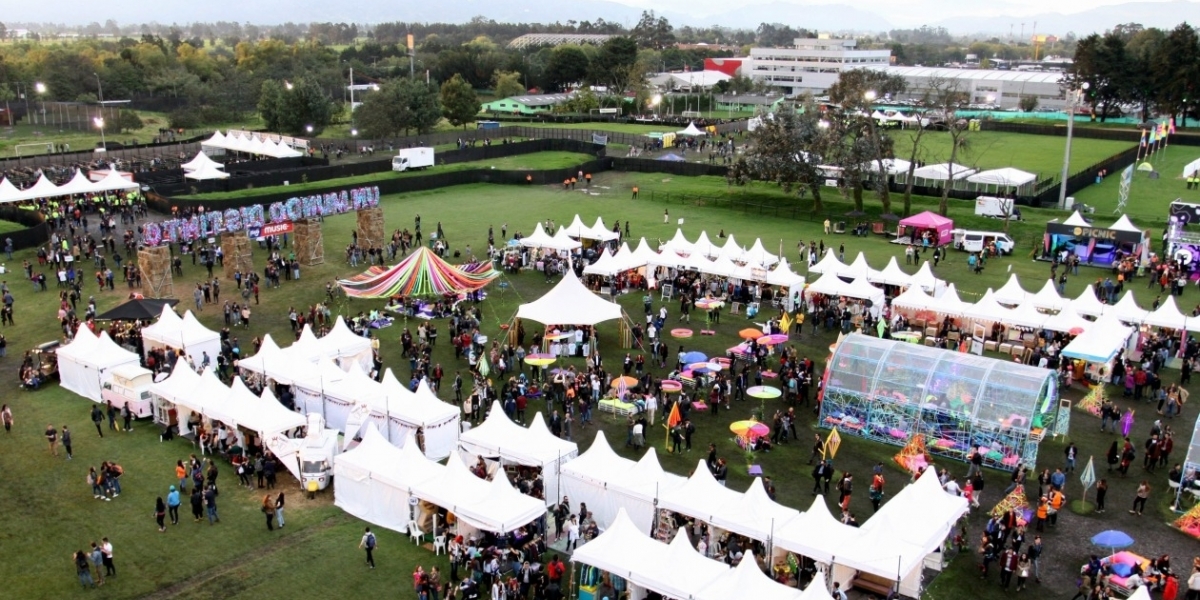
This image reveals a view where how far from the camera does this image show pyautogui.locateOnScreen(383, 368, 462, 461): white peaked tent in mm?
20031

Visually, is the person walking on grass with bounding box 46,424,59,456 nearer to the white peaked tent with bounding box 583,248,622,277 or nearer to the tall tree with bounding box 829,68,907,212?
the white peaked tent with bounding box 583,248,622,277

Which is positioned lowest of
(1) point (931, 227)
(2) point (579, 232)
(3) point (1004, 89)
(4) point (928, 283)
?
(4) point (928, 283)

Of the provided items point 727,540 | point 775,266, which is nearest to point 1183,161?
point 775,266

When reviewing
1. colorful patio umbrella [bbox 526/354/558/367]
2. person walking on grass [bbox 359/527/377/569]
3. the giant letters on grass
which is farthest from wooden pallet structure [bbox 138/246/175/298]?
person walking on grass [bbox 359/527/377/569]

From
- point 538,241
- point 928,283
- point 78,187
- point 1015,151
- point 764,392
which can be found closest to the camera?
point 764,392

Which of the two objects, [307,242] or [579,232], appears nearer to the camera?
[307,242]

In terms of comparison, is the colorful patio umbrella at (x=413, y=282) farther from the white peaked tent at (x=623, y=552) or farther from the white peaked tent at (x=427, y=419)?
the white peaked tent at (x=623, y=552)

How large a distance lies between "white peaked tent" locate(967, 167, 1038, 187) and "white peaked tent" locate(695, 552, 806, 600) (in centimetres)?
3911

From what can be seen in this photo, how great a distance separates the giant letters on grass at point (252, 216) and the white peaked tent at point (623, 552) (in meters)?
25.0

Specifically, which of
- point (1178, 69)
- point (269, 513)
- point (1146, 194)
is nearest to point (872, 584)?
point (269, 513)

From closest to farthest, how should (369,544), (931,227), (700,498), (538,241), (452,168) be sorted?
(369,544) < (700,498) < (538,241) < (931,227) < (452,168)

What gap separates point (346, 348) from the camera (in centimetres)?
2439

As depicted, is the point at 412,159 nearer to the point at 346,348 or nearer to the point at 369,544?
the point at 346,348

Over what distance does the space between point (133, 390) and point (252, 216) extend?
19040 mm
